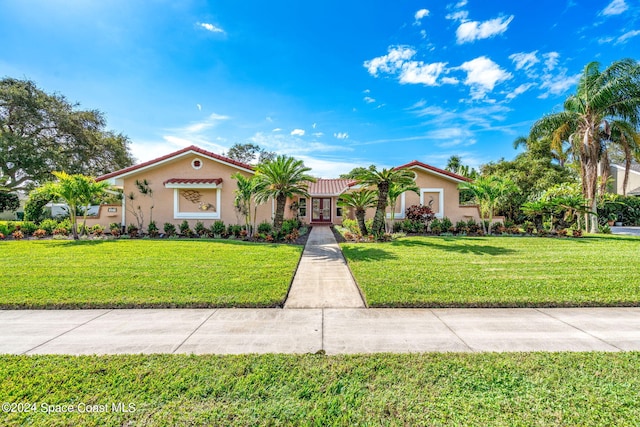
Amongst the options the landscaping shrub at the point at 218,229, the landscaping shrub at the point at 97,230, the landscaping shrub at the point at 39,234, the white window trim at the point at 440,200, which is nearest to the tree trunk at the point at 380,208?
the white window trim at the point at 440,200

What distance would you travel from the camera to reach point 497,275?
6.93 meters

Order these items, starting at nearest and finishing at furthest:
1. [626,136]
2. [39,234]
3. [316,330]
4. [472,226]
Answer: [316,330] → [39,234] → [472,226] → [626,136]

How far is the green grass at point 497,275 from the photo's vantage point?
5230 millimetres

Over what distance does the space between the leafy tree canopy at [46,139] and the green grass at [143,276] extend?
19.5 meters

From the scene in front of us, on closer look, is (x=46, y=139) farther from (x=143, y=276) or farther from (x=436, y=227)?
(x=436, y=227)

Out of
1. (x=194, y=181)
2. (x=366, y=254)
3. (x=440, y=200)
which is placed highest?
(x=194, y=181)

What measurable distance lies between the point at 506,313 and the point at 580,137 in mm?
19875

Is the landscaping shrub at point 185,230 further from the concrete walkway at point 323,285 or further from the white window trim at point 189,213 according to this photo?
the concrete walkway at point 323,285

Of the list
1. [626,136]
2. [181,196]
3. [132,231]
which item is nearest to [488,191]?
[626,136]

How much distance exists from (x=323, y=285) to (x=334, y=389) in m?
3.76

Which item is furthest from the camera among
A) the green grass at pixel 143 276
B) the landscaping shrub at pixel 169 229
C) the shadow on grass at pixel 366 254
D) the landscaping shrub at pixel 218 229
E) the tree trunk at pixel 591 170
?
the tree trunk at pixel 591 170

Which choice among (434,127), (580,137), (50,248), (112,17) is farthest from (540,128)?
(50,248)

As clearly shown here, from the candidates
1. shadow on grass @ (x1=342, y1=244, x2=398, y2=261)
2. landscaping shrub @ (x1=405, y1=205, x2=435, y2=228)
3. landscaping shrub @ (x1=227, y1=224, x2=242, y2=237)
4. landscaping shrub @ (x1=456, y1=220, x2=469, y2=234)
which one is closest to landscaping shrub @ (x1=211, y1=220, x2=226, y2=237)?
landscaping shrub @ (x1=227, y1=224, x2=242, y2=237)

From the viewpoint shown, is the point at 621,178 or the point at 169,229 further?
the point at 621,178
